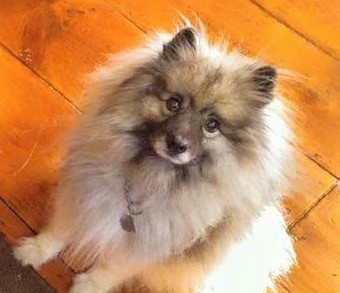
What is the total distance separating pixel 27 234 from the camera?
1.37 m

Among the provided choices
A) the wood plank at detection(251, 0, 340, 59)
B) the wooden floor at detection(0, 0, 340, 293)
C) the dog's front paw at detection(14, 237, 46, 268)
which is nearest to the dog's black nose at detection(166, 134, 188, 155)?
the wooden floor at detection(0, 0, 340, 293)

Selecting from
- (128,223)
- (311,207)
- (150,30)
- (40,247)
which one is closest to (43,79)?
(150,30)

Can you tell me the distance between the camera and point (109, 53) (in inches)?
64.5

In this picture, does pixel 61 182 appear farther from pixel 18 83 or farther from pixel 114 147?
pixel 18 83

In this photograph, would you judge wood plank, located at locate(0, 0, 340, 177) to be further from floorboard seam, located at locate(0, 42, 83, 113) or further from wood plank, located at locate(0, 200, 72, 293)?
wood plank, located at locate(0, 200, 72, 293)

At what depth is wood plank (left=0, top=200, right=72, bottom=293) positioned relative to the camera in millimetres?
1329

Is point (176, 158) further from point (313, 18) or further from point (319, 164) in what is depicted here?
point (313, 18)

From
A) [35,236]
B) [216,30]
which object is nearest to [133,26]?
[216,30]

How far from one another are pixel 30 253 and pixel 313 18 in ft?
3.44

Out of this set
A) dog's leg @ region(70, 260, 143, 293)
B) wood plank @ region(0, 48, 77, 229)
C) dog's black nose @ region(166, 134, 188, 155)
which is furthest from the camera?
wood plank @ region(0, 48, 77, 229)

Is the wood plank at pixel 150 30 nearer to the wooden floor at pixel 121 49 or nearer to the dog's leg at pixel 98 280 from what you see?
the wooden floor at pixel 121 49

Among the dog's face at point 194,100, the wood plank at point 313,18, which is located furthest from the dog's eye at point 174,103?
the wood plank at point 313,18

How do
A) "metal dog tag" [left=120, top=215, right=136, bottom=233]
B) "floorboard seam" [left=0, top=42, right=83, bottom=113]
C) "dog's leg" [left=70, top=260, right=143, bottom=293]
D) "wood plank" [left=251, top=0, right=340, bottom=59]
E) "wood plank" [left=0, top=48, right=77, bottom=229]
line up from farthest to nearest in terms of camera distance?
"wood plank" [left=251, top=0, right=340, bottom=59], "floorboard seam" [left=0, top=42, right=83, bottom=113], "wood plank" [left=0, top=48, right=77, bottom=229], "dog's leg" [left=70, top=260, right=143, bottom=293], "metal dog tag" [left=120, top=215, right=136, bottom=233]

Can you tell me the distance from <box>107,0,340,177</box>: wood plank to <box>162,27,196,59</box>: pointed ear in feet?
2.19
